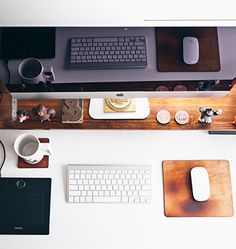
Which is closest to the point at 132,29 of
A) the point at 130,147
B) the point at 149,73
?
the point at 149,73

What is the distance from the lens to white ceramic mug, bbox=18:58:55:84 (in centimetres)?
94

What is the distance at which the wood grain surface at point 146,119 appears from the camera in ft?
3.68

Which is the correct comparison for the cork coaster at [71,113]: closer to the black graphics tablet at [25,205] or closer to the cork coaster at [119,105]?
the cork coaster at [119,105]

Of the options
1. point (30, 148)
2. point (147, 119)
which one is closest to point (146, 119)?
point (147, 119)

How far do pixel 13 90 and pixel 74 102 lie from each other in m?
0.22

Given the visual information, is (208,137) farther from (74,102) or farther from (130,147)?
(74,102)

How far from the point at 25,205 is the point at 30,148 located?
0.57 feet

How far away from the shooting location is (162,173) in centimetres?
114

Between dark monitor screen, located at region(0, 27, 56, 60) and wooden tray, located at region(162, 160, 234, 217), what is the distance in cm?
52

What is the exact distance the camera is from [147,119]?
3.70 ft

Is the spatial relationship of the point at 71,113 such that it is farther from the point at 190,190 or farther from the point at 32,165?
the point at 190,190

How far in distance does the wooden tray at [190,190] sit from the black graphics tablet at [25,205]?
373 millimetres

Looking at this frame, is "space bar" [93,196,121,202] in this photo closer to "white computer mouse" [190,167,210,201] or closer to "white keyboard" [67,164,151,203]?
"white keyboard" [67,164,151,203]

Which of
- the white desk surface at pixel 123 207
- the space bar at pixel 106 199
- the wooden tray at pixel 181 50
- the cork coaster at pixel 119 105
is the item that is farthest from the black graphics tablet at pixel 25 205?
the wooden tray at pixel 181 50
